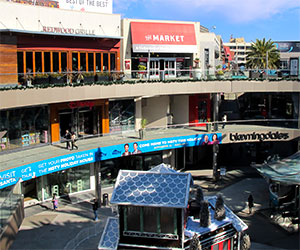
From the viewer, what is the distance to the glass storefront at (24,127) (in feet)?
90.2

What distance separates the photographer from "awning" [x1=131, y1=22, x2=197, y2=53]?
36344mm

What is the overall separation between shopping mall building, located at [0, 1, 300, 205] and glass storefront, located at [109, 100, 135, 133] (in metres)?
0.09

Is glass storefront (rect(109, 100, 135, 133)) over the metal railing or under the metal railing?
under

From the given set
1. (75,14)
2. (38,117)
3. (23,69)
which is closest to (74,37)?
(75,14)

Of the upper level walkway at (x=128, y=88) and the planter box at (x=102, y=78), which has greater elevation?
the planter box at (x=102, y=78)

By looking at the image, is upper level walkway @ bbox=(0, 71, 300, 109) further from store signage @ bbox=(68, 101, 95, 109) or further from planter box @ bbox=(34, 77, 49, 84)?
store signage @ bbox=(68, 101, 95, 109)

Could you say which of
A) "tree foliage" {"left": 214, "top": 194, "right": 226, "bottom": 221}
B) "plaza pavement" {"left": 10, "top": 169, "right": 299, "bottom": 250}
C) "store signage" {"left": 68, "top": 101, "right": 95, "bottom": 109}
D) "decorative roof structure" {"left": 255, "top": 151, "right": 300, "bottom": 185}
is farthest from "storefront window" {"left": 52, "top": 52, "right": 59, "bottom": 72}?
"tree foliage" {"left": 214, "top": 194, "right": 226, "bottom": 221}

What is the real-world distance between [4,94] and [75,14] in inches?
414

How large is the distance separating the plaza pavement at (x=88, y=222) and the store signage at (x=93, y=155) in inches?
141

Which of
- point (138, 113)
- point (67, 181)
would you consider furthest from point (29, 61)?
point (138, 113)

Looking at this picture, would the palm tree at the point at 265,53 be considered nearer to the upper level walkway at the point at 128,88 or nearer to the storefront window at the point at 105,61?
the upper level walkway at the point at 128,88

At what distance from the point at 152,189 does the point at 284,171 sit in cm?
1586

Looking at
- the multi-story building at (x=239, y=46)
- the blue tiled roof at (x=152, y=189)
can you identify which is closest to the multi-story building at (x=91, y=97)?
the blue tiled roof at (x=152, y=189)

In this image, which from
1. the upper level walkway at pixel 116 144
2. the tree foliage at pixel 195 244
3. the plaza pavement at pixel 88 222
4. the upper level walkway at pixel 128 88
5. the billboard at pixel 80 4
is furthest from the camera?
the billboard at pixel 80 4
